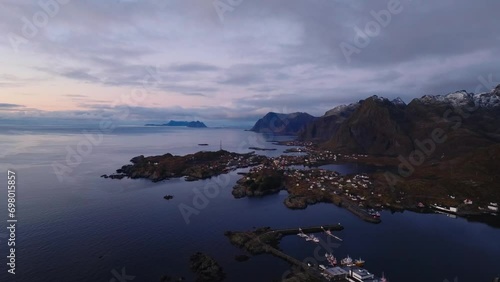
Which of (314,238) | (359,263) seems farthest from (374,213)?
(359,263)

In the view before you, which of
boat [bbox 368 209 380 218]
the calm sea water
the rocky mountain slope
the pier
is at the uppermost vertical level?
the rocky mountain slope

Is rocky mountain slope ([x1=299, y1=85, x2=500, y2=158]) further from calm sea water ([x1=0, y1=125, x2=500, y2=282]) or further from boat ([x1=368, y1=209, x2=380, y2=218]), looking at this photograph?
calm sea water ([x1=0, y1=125, x2=500, y2=282])

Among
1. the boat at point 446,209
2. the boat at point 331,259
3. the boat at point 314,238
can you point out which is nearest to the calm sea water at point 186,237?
the boat at point 331,259

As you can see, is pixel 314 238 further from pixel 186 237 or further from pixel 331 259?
pixel 186 237

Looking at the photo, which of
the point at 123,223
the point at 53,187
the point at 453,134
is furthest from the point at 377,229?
the point at 453,134

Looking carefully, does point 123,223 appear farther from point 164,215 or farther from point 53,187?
point 53,187

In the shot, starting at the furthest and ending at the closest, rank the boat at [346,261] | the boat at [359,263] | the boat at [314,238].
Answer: the boat at [314,238]
the boat at [346,261]
the boat at [359,263]

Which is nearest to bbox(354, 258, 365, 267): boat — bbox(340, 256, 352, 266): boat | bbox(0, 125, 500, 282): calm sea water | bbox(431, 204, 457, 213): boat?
bbox(340, 256, 352, 266): boat

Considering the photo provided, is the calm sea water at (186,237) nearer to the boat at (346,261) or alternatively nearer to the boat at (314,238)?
the boat at (314,238)
